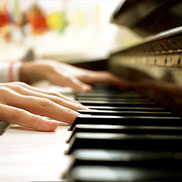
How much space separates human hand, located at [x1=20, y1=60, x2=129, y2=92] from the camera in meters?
1.97

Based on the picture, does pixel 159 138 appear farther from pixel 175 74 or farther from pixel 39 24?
pixel 39 24

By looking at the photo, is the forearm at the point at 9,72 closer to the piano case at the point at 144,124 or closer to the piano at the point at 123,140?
the piano case at the point at 144,124

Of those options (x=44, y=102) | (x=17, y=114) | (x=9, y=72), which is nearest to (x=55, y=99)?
(x=44, y=102)

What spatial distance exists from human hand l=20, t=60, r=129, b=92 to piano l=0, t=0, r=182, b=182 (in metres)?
0.61

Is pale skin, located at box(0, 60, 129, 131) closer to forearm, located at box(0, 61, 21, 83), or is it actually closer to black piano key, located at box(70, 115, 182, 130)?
black piano key, located at box(70, 115, 182, 130)

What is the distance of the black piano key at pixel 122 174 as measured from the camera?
0.54 metres

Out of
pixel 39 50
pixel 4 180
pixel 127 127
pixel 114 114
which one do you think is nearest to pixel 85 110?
pixel 114 114

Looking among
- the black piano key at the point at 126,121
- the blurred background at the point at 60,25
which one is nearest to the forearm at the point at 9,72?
the black piano key at the point at 126,121

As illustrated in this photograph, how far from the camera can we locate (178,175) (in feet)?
1.87

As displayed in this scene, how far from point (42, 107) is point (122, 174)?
58 centimetres

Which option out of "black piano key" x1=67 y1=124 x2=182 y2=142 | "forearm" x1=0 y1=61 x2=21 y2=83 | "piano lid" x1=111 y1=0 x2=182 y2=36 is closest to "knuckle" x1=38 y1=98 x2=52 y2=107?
"black piano key" x1=67 y1=124 x2=182 y2=142

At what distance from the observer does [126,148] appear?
0.73 metres

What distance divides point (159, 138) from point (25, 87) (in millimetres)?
689

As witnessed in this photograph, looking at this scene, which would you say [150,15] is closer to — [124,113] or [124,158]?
[124,113]
